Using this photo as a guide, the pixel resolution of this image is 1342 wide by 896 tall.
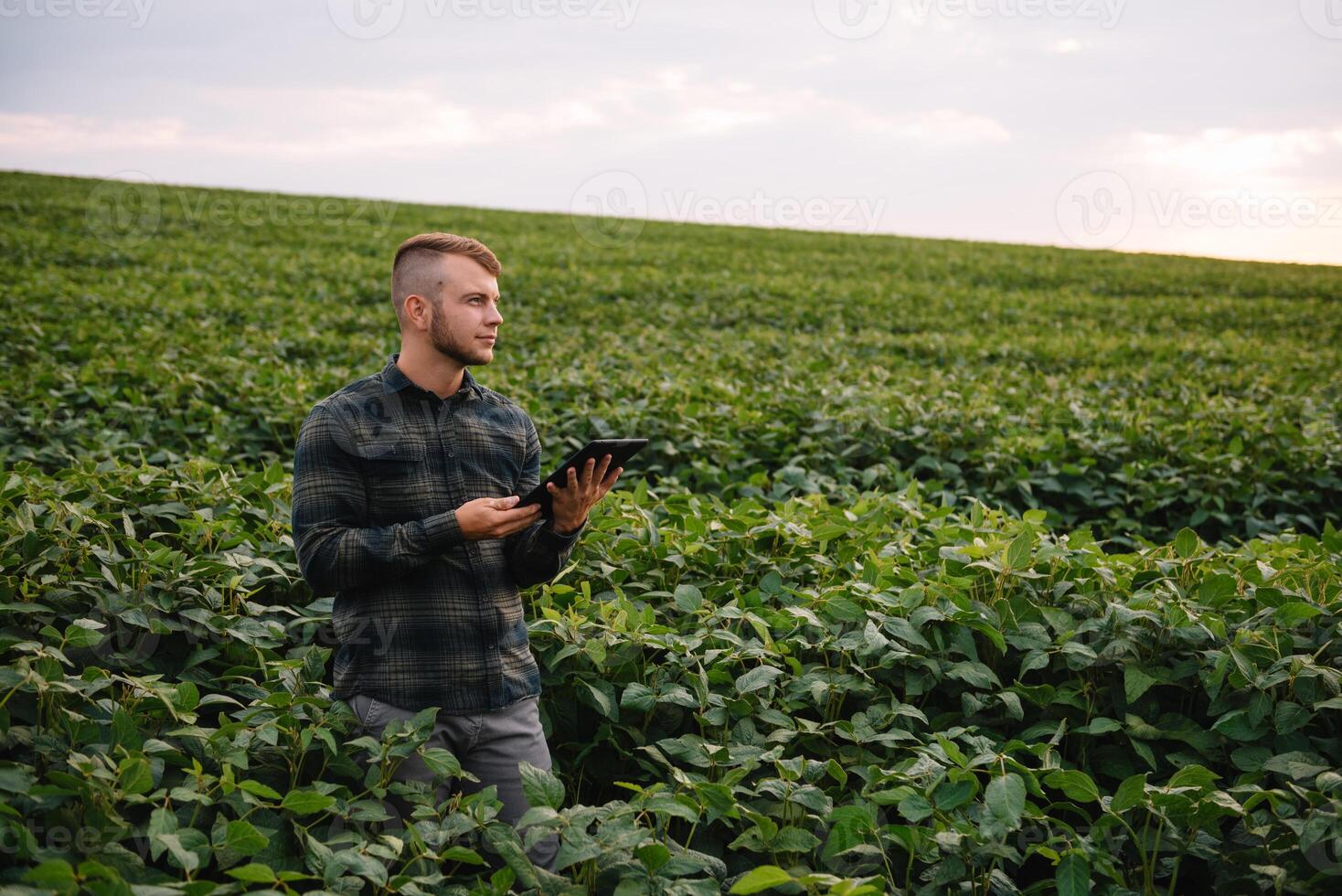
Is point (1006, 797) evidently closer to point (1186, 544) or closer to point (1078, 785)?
point (1078, 785)

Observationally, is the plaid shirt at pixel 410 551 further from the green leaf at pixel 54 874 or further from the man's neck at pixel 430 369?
the green leaf at pixel 54 874

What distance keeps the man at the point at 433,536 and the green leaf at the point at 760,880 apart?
0.67 metres

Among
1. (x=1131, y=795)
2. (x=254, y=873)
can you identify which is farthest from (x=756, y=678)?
(x=254, y=873)

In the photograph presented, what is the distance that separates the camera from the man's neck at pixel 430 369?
258 cm

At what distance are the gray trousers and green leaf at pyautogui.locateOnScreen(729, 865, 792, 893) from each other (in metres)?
0.70

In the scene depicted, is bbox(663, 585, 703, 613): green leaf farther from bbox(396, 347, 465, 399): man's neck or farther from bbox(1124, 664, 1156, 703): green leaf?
bbox(1124, 664, 1156, 703): green leaf

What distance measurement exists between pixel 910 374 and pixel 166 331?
8.09 m

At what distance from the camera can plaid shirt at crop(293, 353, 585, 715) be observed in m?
2.36

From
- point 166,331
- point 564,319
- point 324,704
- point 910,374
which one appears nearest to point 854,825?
point 324,704

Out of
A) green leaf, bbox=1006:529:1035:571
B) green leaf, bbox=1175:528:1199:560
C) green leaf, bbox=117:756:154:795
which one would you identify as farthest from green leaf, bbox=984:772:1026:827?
green leaf, bbox=117:756:154:795

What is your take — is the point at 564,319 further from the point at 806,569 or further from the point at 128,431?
the point at 806,569

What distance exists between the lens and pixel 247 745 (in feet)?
7.60

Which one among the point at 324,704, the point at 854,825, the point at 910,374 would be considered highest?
the point at 910,374

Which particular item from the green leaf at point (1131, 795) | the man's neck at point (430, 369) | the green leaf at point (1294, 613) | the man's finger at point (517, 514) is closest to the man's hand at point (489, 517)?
the man's finger at point (517, 514)
